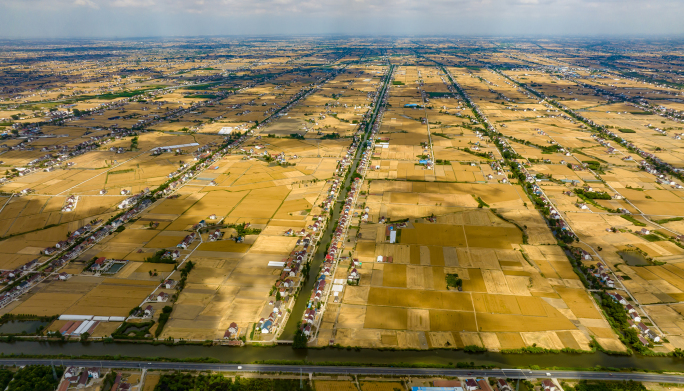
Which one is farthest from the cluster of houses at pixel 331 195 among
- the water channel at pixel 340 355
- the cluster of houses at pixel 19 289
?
the cluster of houses at pixel 19 289

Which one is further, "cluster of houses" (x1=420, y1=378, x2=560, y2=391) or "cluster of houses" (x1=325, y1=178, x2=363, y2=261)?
"cluster of houses" (x1=325, y1=178, x2=363, y2=261)

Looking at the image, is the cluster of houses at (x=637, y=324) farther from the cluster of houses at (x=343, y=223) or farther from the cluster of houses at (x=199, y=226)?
the cluster of houses at (x=199, y=226)

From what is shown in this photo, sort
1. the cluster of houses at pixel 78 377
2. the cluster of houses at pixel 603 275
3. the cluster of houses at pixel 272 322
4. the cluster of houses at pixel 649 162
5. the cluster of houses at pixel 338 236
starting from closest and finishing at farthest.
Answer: the cluster of houses at pixel 78 377 → the cluster of houses at pixel 272 322 → the cluster of houses at pixel 338 236 → the cluster of houses at pixel 603 275 → the cluster of houses at pixel 649 162

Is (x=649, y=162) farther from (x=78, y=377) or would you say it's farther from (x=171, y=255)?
(x=78, y=377)

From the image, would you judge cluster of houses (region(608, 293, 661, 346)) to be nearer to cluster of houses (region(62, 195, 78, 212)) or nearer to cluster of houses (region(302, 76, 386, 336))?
cluster of houses (region(302, 76, 386, 336))

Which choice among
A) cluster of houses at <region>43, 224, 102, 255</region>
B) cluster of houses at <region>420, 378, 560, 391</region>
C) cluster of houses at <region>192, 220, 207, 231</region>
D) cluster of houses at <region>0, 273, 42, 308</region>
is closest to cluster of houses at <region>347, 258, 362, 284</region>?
cluster of houses at <region>420, 378, 560, 391</region>

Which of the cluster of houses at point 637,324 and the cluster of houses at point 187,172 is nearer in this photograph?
the cluster of houses at point 637,324

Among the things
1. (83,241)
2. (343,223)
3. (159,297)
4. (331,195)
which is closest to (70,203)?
(83,241)
